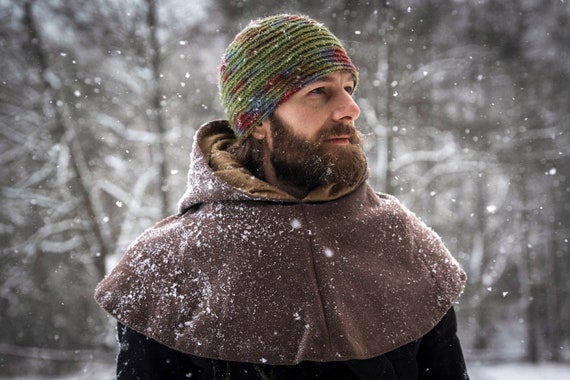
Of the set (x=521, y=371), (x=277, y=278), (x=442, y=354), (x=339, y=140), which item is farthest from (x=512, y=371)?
(x=277, y=278)

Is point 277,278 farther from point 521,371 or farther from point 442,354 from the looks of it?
point 521,371

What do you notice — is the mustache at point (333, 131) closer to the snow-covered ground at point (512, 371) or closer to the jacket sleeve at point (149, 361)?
the jacket sleeve at point (149, 361)

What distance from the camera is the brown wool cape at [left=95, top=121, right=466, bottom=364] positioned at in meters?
1.30

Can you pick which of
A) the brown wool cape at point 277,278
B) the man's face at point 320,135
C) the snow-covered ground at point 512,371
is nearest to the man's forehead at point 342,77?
the man's face at point 320,135

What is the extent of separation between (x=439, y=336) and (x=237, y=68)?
1275 mm

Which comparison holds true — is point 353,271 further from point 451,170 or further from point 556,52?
point 556,52

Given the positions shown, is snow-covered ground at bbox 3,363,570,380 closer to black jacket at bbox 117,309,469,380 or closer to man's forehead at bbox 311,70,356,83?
black jacket at bbox 117,309,469,380

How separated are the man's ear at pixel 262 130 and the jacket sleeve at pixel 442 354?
0.97 meters

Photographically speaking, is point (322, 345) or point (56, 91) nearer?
point (322, 345)

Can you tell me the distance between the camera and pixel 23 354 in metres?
9.20

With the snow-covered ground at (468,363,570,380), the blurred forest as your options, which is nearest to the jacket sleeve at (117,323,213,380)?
the blurred forest

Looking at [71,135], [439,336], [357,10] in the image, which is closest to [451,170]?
[357,10]

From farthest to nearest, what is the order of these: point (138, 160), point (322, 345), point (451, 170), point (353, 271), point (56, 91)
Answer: point (451, 170) → point (138, 160) → point (56, 91) → point (353, 271) → point (322, 345)

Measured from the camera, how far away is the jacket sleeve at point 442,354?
159 centimetres
